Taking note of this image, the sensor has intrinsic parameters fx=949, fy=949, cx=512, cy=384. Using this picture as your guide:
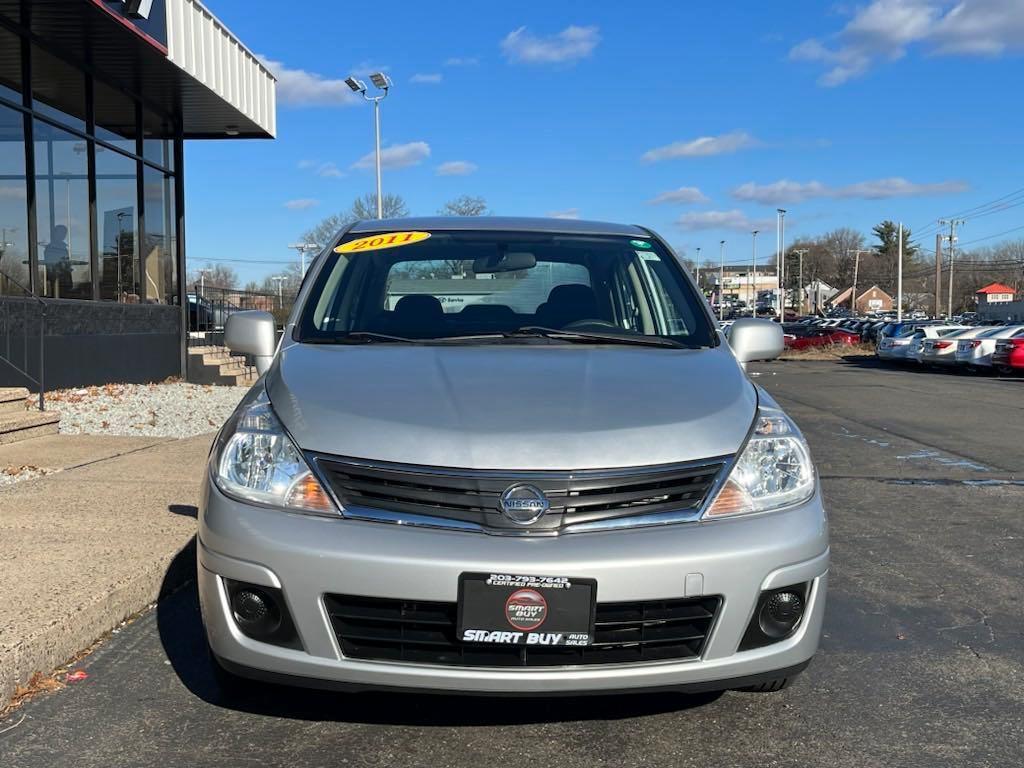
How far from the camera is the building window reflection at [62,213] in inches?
488

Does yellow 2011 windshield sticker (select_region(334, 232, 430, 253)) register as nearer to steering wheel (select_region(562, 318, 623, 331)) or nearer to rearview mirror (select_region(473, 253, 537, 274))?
rearview mirror (select_region(473, 253, 537, 274))

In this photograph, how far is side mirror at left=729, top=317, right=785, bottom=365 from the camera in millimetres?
3992

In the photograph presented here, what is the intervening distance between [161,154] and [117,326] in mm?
3830

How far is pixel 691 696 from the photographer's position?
3240 mm

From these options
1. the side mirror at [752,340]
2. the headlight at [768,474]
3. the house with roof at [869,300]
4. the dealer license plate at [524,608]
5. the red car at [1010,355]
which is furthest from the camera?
the house with roof at [869,300]

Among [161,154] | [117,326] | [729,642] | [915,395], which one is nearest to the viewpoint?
[729,642]

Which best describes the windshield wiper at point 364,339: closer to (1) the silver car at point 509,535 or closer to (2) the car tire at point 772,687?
(1) the silver car at point 509,535

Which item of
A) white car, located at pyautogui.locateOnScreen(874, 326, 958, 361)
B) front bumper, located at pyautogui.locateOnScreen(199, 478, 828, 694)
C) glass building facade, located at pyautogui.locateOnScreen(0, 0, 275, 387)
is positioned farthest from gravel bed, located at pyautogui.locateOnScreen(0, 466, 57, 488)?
white car, located at pyautogui.locateOnScreen(874, 326, 958, 361)

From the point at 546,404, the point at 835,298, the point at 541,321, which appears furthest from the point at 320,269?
the point at 835,298

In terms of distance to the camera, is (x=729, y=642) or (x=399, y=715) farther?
(x=399, y=715)

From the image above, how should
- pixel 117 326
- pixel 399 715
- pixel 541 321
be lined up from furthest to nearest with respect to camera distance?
pixel 117 326, pixel 541 321, pixel 399 715

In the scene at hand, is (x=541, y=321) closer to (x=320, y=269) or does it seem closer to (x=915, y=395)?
(x=320, y=269)

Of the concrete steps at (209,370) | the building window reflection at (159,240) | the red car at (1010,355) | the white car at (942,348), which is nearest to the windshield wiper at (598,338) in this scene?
the building window reflection at (159,240)

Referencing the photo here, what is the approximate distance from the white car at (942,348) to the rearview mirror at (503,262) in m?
26.6
